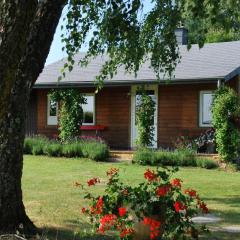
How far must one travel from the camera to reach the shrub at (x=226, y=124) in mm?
19578

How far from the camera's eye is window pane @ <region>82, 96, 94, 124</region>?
26.3 meters

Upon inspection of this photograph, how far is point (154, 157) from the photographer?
20219 millimetres

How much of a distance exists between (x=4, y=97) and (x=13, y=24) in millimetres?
767

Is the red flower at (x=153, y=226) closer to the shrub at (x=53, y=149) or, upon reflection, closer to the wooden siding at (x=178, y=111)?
the shrub at (x=53, y=149)

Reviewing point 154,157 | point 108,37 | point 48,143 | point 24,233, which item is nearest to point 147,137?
point 154,157

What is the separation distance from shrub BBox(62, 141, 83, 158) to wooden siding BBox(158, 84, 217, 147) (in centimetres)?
368

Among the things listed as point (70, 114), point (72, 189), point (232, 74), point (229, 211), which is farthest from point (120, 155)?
point (229, 211)

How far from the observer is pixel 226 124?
1984cm

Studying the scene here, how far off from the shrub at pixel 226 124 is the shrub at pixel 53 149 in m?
6.28

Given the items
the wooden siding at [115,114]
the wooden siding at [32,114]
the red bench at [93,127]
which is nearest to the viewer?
the wooden siding at [115,114]

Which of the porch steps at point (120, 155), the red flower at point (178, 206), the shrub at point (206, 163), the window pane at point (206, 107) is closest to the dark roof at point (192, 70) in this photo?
the window pane at point (206, 107)

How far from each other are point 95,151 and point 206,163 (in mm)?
4274

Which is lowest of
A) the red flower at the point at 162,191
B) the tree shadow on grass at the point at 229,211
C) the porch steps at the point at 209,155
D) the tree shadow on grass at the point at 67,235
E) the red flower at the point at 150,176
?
the tree shadow on grass at the point at 229,211

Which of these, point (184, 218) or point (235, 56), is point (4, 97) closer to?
point (184, 218)
